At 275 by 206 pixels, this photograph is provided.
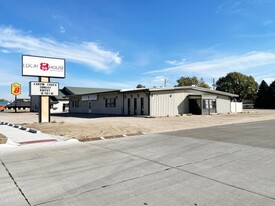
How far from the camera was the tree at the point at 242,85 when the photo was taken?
236 feet

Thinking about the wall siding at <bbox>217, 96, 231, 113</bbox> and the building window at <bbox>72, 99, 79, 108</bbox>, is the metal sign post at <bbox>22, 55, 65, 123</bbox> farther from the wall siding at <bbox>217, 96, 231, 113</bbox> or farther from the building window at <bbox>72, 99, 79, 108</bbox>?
the building window at <bbox>72, 99, 79, 108</bbox>

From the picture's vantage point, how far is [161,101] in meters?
28.5

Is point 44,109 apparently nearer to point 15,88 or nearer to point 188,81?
point 15,88

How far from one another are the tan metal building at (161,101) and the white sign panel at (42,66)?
9.00 meters

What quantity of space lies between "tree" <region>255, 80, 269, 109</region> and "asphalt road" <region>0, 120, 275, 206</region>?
182 feet

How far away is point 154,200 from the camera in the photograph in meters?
4.23

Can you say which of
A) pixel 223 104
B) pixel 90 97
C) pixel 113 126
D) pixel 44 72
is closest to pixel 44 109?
pixel 44 72

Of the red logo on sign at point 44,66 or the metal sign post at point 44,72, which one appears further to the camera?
the red logo on sign at point 44,66

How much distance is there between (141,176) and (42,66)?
1789 cm

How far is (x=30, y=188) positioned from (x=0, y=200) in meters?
0.64

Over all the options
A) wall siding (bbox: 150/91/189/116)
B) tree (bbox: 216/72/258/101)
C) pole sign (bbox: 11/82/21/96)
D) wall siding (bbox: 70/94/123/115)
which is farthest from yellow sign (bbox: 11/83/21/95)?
tree (bbox: 216/72/258/101)

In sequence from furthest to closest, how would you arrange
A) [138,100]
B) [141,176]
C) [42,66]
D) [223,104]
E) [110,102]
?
[223,104] → [110,102] → [138,100] → [42,66] → [141,176]

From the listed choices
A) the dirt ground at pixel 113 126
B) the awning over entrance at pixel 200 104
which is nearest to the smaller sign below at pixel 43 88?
the dirt ground at pixel 113 126

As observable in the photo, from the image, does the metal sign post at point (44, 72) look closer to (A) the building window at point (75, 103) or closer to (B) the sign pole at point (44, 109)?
(B) the sign pole at point (44, 109)
